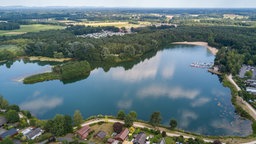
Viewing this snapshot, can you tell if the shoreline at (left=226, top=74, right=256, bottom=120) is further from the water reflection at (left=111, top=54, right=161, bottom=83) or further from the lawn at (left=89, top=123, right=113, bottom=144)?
the lawn at (left=89, top=123, right=113, bottom=144)

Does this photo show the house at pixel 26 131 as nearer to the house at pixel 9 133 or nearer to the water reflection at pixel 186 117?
the house at pixel 9 133

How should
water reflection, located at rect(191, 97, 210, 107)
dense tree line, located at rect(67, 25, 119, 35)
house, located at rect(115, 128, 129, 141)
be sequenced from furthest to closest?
dense tree line, located at rect(67, 25, 119, 35)
water reflection, located at rect(191, 97, 210, 107)
house, located at rect(115, 128, 129, 141)

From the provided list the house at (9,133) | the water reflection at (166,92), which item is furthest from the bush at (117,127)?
the water reflection at (166,92)

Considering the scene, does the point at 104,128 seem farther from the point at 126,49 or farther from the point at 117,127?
the point at 126,49

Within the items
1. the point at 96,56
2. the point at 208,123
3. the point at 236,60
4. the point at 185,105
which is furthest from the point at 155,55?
the point at 208,123

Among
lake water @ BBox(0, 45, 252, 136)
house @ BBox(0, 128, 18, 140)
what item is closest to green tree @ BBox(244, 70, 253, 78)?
lake water @ BBox(0, 45, 252, 136)

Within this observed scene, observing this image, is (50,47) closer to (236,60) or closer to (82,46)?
(82,46)
